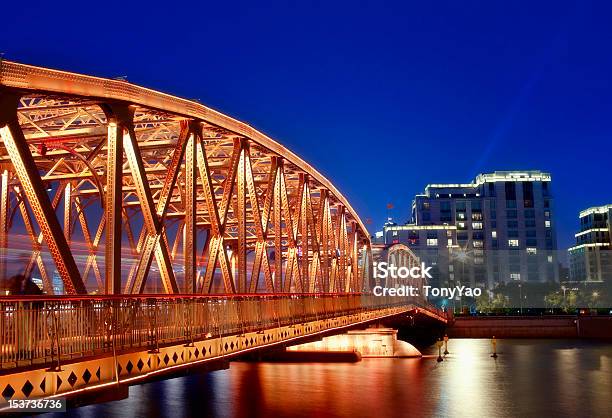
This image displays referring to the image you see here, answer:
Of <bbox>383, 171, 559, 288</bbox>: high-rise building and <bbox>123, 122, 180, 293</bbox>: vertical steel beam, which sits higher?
<bbox>383, 171, 559, 288</bbox>: high-rise building

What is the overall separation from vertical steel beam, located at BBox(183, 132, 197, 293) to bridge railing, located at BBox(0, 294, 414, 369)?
2.04 m

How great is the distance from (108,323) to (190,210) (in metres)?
8.26

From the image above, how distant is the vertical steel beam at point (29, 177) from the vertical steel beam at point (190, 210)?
23.7ft

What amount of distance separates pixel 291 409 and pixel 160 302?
62.0 feet

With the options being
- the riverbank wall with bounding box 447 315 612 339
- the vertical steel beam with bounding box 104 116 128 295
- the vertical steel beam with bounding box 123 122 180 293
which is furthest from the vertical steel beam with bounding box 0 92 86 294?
the riverbank wall with bounding box 447 315 612 339

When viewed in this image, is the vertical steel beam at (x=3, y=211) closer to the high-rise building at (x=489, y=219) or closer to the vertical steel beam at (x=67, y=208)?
the vertical steel beam at (x=67, y=208)

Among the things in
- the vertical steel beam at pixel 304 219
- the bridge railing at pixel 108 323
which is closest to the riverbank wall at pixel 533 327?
the vertical steel beam at pixel 304 219

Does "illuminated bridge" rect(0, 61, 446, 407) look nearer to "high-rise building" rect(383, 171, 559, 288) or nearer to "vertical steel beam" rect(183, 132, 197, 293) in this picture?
"vertical steel beam" rect(183, 132, 197, 293)

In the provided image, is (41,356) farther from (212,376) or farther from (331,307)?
(212,376)

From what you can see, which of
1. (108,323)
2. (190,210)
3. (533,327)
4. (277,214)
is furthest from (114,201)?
(533,327)

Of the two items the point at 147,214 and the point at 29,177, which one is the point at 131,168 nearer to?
the point at 147,214

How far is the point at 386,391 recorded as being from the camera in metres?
38.0

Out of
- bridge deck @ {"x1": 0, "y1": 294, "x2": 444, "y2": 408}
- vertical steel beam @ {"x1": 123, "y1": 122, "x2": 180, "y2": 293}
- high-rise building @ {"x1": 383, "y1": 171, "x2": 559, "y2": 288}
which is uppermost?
high-rise building @ {"x1": 383, "y1": 171, "x2": 559, "y2": 288}

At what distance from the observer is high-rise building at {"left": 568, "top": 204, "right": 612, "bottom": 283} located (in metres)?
129
